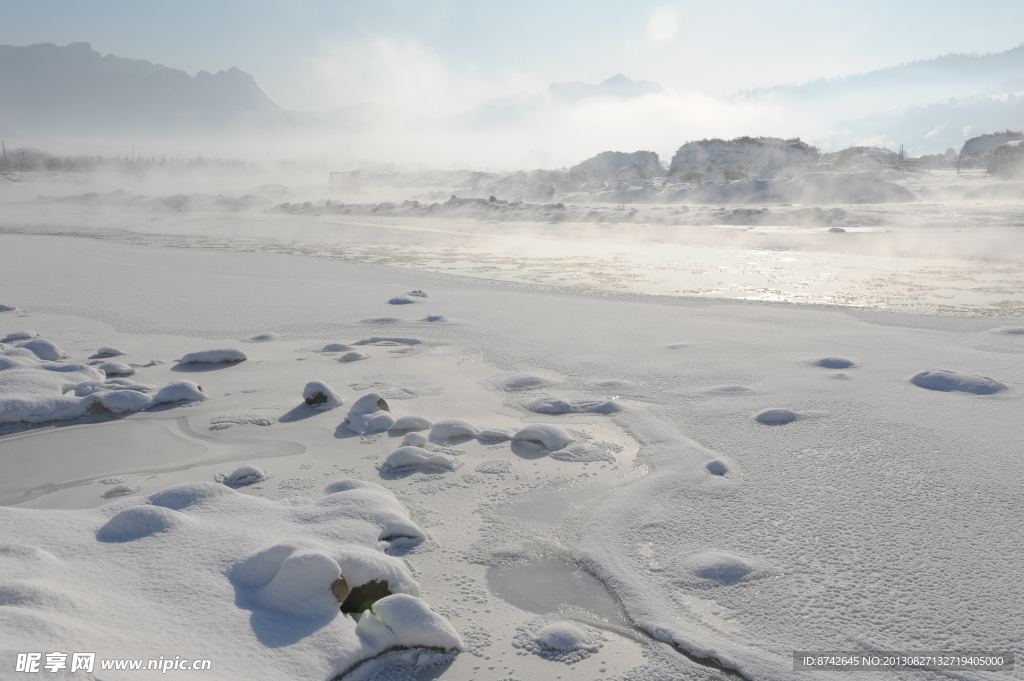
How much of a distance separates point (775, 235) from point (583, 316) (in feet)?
36.9

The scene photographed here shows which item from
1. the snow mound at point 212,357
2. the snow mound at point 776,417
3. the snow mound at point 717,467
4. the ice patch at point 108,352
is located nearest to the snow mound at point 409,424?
the snow mound at point 717,467

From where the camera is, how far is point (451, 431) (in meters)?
3.20

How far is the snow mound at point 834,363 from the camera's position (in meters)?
4.26

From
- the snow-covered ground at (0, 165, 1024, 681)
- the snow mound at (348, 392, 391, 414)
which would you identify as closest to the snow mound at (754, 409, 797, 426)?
the snow-covered ground at (0, 165, 1024, 681)

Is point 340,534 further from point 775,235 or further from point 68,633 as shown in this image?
point 775,235

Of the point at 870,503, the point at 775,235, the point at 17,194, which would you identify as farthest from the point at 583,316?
the point at 17,194

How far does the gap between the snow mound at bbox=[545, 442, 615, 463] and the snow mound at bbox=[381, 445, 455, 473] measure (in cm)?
52

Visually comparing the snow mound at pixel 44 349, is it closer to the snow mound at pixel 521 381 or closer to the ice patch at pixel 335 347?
the ice patch at pixel 335 347

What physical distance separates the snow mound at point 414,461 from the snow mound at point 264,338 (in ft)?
9.08

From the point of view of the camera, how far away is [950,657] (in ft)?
5.50

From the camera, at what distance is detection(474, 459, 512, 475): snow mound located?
2859 millimetres

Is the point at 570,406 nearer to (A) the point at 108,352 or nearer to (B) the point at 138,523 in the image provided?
(B) the point at 138,523

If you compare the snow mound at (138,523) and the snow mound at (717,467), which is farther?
the snow mound at (717,467)

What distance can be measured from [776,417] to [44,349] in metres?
4.83
